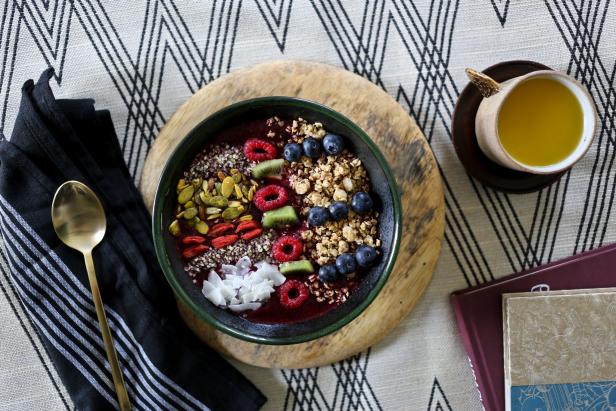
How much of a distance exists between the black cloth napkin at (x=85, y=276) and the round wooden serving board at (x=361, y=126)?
51mm

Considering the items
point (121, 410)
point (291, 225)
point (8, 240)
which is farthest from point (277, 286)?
point (8, 240)

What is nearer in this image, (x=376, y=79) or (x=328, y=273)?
(x=328, y=273)

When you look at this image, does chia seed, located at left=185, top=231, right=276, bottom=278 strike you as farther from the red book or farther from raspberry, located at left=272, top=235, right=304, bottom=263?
the red book

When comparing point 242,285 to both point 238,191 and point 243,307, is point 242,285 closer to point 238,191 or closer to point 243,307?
point 243,307

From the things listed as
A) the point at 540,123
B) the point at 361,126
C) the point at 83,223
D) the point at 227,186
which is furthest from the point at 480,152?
the point at 83,223

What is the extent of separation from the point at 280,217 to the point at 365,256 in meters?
0.16

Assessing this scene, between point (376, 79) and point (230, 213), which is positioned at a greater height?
point (376, 79)

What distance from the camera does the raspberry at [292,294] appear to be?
1093mm

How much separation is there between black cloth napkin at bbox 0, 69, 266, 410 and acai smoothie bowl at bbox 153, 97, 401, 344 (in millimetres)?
78

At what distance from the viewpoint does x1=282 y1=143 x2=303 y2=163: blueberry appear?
109cm

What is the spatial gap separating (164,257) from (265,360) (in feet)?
0.86

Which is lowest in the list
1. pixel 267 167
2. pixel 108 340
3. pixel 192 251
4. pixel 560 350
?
pixel 560 350

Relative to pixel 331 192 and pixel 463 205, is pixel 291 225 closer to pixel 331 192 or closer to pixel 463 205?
pixel 331 192

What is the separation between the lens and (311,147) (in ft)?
3.56
